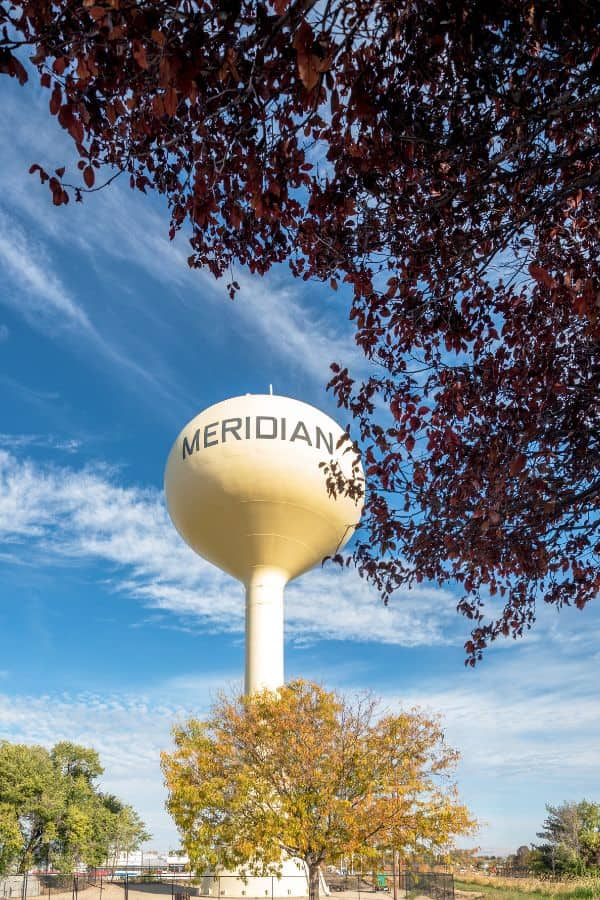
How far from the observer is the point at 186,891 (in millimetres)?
28625

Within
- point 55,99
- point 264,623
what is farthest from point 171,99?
point 264,623

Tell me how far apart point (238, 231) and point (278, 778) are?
18319mm

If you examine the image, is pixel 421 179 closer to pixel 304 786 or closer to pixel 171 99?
pixel 171 99

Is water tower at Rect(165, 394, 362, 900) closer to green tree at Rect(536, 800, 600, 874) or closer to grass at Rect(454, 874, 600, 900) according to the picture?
grass at Rect(454, 874, 600, 900)

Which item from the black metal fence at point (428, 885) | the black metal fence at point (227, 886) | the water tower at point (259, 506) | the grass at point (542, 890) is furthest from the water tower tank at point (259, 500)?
the grass at point (542, 890)

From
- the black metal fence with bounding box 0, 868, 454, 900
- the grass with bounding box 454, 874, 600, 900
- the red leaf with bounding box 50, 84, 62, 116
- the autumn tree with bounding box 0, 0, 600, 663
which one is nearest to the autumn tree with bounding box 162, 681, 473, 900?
the black metal fence with bounding box 0, 868, 454, 900

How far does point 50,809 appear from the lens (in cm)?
3606

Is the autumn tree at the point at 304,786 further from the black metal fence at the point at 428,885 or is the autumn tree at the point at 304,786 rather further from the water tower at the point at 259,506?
the black metal fence at the point at 428,885

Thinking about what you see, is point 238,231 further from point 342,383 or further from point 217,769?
point 217,769

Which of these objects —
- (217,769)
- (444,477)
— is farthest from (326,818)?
(444,477)

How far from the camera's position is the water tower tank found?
80.4ft

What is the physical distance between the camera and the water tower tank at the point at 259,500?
2450cm

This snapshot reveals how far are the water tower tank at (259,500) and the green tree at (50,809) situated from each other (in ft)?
54.1

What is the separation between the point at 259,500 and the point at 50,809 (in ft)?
68.8
